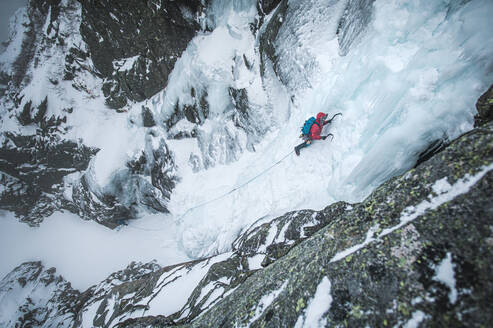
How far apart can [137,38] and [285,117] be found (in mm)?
10929

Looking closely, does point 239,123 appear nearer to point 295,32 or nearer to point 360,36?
point 295,32

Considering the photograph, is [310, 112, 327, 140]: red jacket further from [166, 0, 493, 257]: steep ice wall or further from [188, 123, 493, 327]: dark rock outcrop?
[188, 123, 493, 327]: dark rock outcrop

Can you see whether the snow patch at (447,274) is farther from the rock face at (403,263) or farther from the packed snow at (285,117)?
the packed snow at (285,117)

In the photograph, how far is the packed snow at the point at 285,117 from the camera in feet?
9.86

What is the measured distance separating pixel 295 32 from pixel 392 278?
25.3 feet

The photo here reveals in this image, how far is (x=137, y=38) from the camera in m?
11.4

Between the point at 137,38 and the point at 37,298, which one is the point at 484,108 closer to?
the point at 137,38

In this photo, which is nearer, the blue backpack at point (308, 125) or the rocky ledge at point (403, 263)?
the rocky ledge at point (403, 263)

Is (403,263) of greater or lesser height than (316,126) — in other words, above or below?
below

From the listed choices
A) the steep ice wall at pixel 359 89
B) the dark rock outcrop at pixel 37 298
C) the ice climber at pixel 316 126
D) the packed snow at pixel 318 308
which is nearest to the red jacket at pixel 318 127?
the ice climber at pixel 316 126

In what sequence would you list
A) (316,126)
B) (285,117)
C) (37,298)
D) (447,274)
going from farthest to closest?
1. (37,298)
2. (285,117)
3. (316,126)
4. (447,274)

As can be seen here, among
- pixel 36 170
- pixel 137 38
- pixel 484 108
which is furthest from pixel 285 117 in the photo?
pixel 36 170

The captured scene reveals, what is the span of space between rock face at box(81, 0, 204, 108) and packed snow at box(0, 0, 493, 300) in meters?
0.78

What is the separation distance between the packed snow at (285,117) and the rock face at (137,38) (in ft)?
2.54
